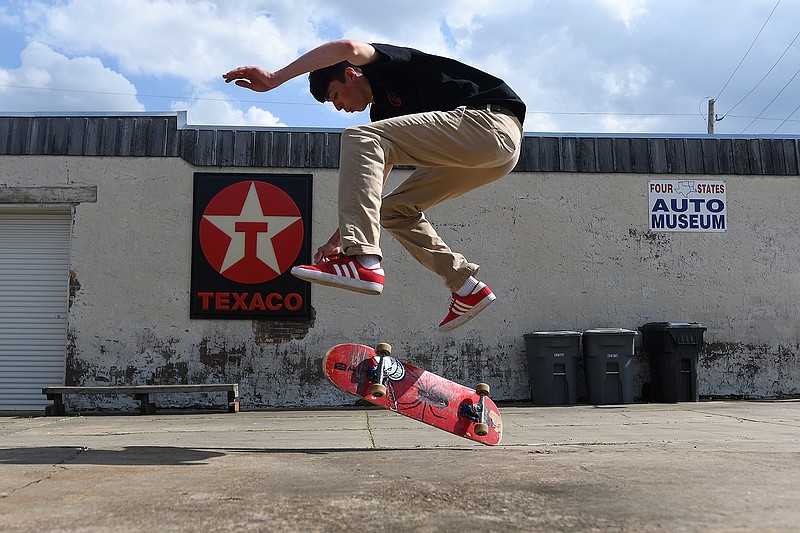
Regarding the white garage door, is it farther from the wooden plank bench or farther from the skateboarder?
the skateboarder

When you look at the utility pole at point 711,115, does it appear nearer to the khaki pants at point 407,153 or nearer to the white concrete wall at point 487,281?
the white concrete wall at point 487,281

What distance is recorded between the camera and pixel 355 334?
1008 centimetres

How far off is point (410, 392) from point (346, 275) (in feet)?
3.59

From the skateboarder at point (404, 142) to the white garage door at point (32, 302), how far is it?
7.95m

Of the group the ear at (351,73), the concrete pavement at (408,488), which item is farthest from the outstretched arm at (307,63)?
the concrete pavement at (408,488)

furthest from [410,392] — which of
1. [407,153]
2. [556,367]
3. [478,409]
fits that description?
[556,367]

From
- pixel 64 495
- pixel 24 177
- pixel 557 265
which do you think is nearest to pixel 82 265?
pixel 24 177

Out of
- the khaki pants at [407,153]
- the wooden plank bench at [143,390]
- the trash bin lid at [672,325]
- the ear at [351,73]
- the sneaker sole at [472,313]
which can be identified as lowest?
the wooden plank bench at [143,390]

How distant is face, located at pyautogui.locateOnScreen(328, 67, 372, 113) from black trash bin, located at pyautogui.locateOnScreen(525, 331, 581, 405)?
6.45 meters

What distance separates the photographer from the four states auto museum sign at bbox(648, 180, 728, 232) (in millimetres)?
10539

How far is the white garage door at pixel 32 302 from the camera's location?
1024 cm

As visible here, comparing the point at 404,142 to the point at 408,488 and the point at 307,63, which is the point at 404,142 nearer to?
the point at 307,63

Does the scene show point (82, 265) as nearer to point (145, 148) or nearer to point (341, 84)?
point (145, 148)

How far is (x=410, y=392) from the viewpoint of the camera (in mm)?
3994
